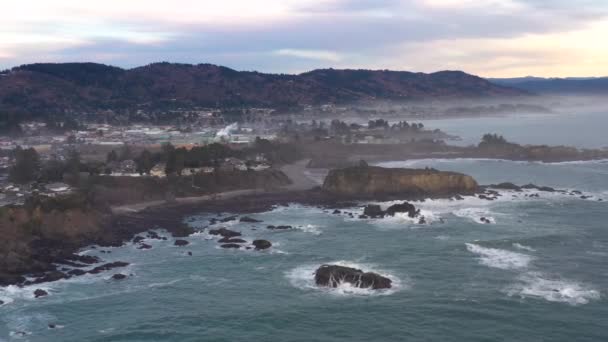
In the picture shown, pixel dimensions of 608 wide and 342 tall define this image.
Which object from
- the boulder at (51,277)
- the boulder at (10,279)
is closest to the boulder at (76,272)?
the boulder at (51,277)

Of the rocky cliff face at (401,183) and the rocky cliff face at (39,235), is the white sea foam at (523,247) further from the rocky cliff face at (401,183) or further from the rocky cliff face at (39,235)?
the rocky cliff face at (39,235)

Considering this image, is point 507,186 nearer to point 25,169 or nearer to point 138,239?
point 138,239

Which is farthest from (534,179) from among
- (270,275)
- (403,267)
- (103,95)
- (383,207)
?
(103,95)

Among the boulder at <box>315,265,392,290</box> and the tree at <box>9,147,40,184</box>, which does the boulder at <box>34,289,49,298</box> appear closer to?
the boulder at <box>315,265,392,290</box>

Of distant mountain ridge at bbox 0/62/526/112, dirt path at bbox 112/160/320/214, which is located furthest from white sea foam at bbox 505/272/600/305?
distant mountain ridge at bbox 0/62/526/112

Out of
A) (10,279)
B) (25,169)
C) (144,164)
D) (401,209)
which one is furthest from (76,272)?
(144,164)

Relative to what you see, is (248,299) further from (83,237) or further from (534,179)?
(534,179)
